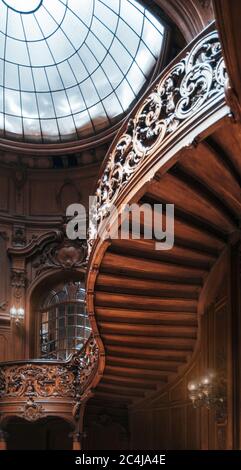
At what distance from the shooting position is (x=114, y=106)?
1486cm

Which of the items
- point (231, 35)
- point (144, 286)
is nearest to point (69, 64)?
point (144, 286)

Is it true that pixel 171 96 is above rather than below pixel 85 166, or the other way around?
below

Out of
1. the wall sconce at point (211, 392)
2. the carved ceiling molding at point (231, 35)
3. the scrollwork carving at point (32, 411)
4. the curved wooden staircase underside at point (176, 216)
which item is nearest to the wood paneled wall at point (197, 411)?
the wall sconce at point (211, 392)

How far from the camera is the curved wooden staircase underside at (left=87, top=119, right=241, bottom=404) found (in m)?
6.53

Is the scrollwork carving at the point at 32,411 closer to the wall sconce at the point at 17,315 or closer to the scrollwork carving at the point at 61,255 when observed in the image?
the wall sconce at the point at 17,315

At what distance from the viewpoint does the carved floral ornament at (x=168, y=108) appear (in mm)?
5434

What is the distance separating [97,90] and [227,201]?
323 inches

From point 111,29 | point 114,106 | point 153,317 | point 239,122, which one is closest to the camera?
point 239,122

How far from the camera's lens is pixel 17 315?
48.2ft

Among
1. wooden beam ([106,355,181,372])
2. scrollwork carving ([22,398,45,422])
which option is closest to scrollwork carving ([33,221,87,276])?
scrollwork carving ([22,398,45,422])

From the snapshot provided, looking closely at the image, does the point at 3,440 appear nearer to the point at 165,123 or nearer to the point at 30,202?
the point at 30,202

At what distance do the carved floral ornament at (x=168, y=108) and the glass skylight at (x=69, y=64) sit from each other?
639cm

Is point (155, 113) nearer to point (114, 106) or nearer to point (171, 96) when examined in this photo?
point (171, 96)

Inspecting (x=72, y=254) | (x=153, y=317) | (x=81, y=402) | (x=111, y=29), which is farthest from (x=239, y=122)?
(x=72, y=254)
